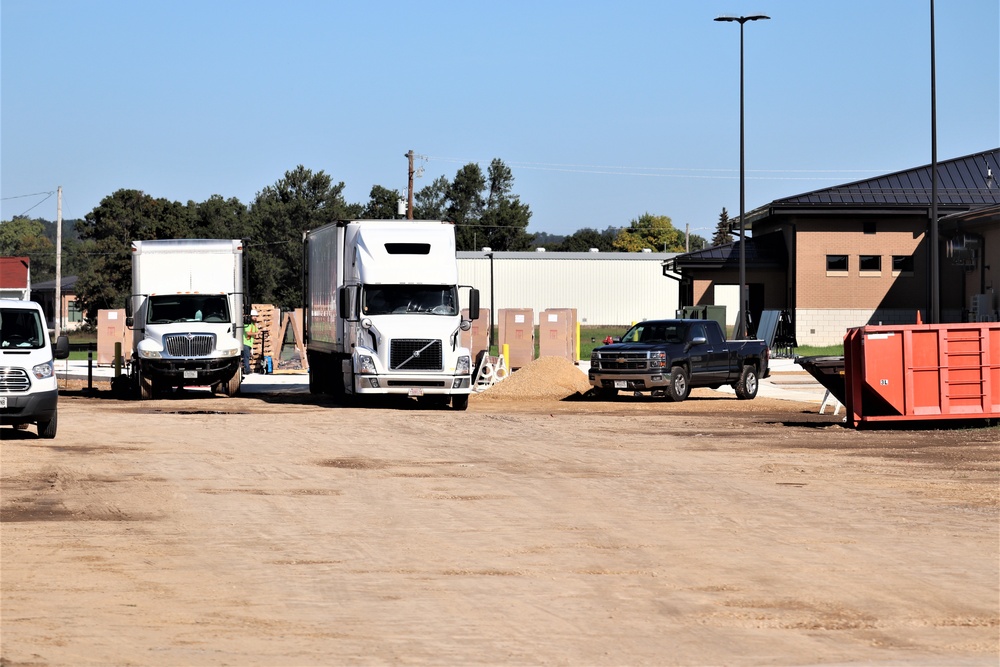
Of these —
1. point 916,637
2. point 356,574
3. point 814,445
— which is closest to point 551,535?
point 356,574

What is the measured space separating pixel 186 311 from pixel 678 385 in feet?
37.1

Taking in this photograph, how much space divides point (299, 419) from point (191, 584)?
15179mm

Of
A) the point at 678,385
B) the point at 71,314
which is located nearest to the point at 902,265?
the point at 678,385

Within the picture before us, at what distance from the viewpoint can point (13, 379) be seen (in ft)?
61.5

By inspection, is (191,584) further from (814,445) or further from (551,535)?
(814,445)

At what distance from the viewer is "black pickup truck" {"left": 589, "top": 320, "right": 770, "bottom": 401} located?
2873 cm

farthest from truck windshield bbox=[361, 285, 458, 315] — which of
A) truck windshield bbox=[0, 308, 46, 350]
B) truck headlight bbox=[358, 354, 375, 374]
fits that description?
truck windshield bbox=[0, 308, 46, 350]

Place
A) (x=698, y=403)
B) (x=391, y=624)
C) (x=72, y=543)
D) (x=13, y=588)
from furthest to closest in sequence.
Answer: (x=698, y=403)
(x=72, y=543)
(x=13, y=588)
(x=391, y=624)

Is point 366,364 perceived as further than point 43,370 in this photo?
Yes

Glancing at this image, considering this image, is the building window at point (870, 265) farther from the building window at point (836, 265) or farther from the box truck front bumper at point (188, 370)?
the box truck front bumper at point (188, 370)

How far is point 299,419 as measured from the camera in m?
24.5

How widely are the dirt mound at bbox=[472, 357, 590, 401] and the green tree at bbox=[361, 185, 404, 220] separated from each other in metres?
90.6

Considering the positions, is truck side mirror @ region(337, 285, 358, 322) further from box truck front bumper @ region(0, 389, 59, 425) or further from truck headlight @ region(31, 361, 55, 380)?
truck headlight @ region(31, 361, 55, 380)

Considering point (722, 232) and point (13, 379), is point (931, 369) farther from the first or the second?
point (722, 232)
